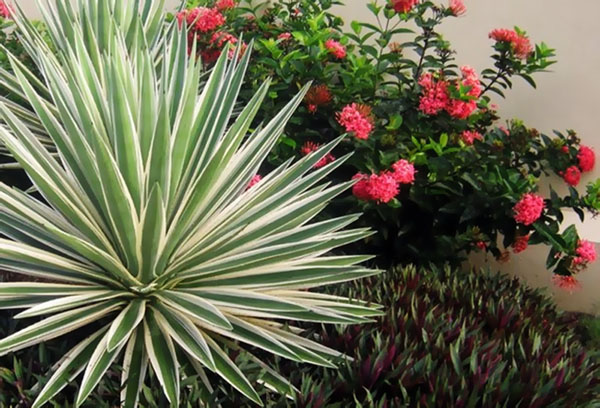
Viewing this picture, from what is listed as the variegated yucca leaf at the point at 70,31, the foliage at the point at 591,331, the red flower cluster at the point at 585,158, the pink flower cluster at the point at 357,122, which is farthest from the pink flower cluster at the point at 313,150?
the foliage at the point at 591,331

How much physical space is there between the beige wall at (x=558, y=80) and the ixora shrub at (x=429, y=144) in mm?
126

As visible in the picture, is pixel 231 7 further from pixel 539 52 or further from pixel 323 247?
pixel 323 247

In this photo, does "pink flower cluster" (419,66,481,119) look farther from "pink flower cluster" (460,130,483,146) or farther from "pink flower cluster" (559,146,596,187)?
"pink flower cluster" (559,146,596,187)

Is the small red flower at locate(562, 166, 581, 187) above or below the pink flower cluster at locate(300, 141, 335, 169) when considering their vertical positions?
above

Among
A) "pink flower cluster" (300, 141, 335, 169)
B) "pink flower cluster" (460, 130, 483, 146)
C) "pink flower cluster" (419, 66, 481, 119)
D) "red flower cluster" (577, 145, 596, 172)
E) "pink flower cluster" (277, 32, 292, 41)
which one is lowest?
"pink flower cluster" (300, 141, 335, 169)

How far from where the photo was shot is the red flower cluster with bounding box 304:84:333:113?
3666mm

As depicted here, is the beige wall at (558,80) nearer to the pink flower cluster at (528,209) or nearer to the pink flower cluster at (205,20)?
the pink flower cluster at (528,209)

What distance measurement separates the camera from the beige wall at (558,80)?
3.98 metres

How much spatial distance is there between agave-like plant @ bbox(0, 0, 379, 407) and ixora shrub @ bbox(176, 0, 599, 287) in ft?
3.37

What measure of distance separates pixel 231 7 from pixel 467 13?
143cm

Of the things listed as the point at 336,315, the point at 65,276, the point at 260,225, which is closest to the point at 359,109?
the point at 260,225

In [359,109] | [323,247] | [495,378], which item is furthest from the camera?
[359,109]

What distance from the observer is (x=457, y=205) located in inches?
140

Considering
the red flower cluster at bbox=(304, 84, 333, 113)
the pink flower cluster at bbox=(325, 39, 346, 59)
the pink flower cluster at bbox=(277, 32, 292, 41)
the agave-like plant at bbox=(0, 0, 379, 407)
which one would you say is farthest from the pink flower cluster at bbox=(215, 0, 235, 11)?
the agave-like plant at bbox=(0, 0, 379, 407)
